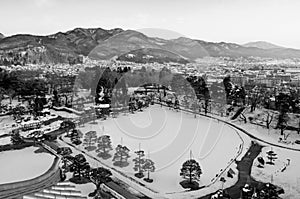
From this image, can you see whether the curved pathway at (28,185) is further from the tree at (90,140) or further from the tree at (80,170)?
the tree at (90,140)

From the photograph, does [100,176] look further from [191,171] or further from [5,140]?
[5,140]

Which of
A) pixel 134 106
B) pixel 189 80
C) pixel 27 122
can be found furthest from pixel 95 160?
pixel 189 80

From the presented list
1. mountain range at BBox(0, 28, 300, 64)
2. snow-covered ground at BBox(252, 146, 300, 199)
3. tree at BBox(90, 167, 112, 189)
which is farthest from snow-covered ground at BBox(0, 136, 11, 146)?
mountain range at BBox(0, 28, 300, 64)

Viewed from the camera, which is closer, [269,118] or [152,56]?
[269,118]

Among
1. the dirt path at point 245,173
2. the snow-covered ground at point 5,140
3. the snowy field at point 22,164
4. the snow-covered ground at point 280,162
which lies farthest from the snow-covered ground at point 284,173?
the snow-covered ground at point 5,140

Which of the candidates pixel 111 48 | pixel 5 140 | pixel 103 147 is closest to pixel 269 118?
pixel 103 147
